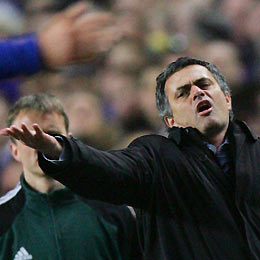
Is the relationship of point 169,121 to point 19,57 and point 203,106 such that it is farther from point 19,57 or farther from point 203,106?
point 19,57

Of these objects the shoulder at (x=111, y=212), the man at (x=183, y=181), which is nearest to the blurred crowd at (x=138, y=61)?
the shoulder at (x=111, y=212)

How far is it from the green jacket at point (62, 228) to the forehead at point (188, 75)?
0.39 m

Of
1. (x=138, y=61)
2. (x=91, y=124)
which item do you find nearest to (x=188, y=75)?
(x=91, y=124)

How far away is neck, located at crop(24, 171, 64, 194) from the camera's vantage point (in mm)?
1486

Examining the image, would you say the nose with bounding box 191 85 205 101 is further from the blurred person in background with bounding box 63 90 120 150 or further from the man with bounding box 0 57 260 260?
the blurred person in background with bounding box 63 90 120 150

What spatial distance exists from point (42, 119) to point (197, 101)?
18.0 inches

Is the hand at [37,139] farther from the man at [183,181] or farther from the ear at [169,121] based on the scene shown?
the ear at [169,121]

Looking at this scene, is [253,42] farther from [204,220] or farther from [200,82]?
[204,220]

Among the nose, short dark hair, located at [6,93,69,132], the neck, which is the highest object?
short dark hair, located at [6,93,69,132]

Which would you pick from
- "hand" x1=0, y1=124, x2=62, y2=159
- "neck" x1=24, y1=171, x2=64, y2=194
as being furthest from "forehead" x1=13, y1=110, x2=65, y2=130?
"hand" x1=0, y1=124, x2=62, y2=159

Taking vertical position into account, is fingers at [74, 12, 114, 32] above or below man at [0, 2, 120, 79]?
above

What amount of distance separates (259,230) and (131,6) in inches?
60.6

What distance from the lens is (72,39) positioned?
1445 millimetres

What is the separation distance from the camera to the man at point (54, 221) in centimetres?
141
